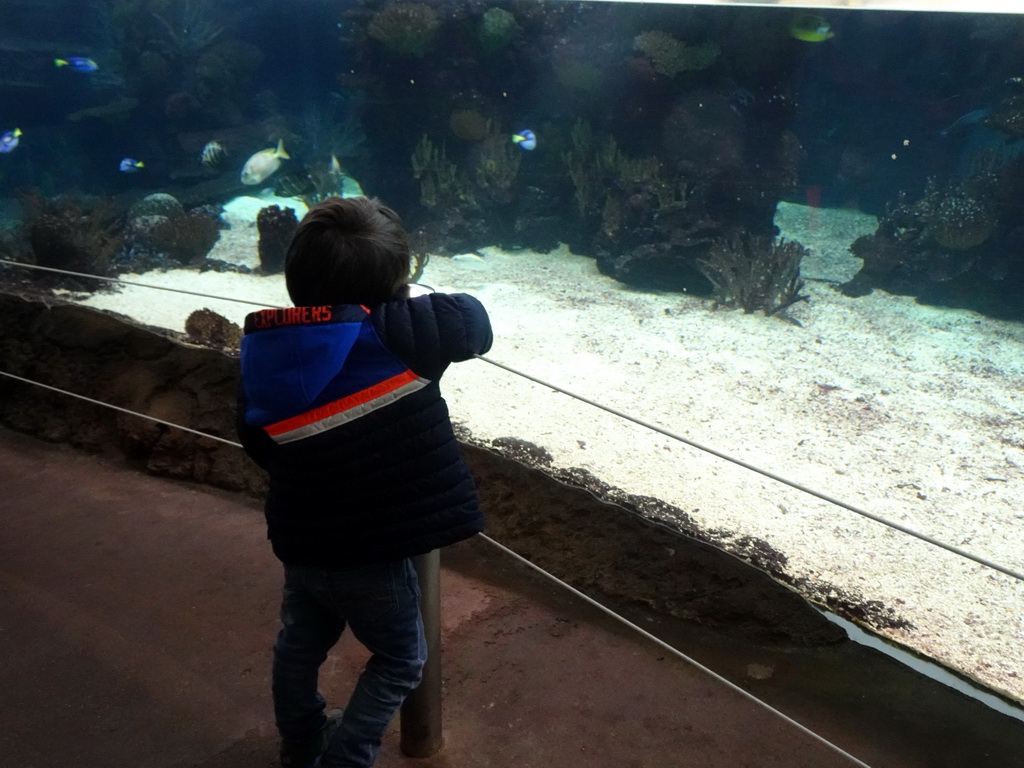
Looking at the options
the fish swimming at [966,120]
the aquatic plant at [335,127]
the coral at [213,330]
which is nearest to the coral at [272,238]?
the aquatic plant at [335,127]

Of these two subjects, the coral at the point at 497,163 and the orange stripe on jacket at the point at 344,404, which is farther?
the coral at the point at 497,163

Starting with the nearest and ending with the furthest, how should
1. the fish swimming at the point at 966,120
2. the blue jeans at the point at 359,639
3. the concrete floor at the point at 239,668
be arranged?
the blue jeans at the point at 359,639
the concrete floor at the point at 239,668
the fish swimming at the point at 966,120

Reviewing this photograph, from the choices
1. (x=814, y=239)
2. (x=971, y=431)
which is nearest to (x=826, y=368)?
(x=971, y=431)

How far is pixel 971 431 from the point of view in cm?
396

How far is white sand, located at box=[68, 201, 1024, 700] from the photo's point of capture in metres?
2.34

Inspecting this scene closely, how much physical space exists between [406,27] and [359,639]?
28.6 ft

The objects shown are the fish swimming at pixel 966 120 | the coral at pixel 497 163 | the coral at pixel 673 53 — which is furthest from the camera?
the coral at pixel 497 163

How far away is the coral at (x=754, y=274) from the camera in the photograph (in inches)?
267

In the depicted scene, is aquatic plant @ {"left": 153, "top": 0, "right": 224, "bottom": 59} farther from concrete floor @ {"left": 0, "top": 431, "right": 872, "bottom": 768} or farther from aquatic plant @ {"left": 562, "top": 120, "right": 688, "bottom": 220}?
concrete floor @ {"left": 0, "top": 431, "right": 872, "bottom": 768}

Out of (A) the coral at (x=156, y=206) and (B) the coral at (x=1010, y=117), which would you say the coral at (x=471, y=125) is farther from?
(B) the coral at (x=1010, y=117)

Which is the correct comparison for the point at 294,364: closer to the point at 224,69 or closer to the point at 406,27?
the point at 406,27

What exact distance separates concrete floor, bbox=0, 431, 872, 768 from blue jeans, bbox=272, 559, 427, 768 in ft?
1.15

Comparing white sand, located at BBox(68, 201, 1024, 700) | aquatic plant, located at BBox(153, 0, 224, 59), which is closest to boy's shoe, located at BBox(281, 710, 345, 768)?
white sand, located at BBox(68, 201, 1024, 700)

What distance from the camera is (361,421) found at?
122 cm
